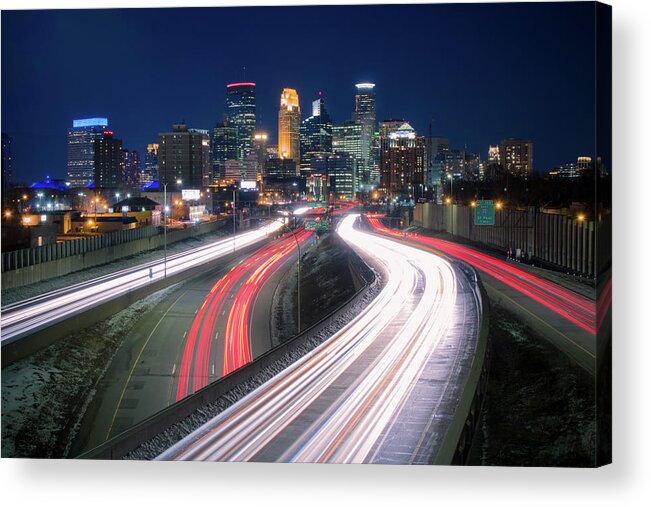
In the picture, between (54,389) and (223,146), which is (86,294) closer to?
(54,389)

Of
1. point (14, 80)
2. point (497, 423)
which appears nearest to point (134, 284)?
point (14, 80)

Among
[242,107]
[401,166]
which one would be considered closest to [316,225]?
[242,107]

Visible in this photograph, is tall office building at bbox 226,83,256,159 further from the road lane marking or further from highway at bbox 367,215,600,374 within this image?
highway at bbox 367,215,600,374

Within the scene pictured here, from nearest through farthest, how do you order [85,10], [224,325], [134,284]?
[85,10], [134,284], [224,325]

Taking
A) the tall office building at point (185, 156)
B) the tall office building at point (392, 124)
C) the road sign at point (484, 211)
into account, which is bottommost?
the road sign at point (484, 211)

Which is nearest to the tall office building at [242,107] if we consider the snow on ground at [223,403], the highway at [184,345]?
the highway at [184,345]

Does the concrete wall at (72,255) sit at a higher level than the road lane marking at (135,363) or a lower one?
higher

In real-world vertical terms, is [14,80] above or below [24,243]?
above

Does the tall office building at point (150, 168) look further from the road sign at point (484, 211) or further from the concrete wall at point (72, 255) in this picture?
the road sign at point (484, 211)

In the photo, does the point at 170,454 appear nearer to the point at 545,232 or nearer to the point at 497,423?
the point at 497,423
